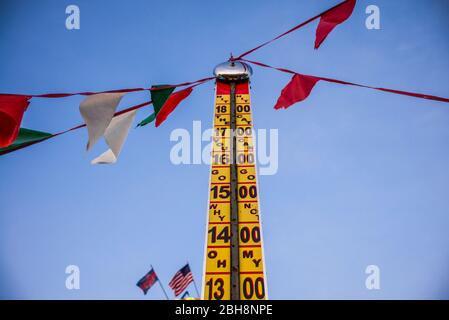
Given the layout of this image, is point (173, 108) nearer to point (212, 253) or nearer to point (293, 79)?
point (293, 79)

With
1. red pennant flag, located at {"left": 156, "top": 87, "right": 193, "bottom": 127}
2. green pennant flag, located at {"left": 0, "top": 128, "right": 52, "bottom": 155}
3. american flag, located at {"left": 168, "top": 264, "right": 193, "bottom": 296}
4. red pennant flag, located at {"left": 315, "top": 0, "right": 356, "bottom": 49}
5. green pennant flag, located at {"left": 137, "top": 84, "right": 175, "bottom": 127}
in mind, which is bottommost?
american flag, located at {"left": 168, "top": 264, "right": 193, "bottom": 296}

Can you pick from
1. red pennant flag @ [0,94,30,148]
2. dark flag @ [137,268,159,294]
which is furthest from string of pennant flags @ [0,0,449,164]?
dark flag @ [137,268,159,294]

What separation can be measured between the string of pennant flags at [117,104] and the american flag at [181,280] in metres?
8.03

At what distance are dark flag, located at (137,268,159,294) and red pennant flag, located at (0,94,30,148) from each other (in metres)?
10.4

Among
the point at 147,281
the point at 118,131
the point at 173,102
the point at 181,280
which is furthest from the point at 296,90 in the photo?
the point at 147,281

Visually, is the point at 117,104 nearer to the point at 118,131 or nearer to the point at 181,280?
the point at 118,131

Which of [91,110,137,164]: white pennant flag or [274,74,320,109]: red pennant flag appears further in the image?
[274,74,320,109]: red pennant flag

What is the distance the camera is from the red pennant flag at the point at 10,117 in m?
4.84

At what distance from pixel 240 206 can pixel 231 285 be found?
129 cm

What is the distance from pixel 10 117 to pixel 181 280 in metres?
9.83

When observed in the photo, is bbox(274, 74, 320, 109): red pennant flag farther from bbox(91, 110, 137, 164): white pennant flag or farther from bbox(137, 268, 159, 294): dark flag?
bbox(137, 268, 159, 294): dark flag

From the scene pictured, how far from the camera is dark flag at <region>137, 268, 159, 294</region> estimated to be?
46.5 ft
